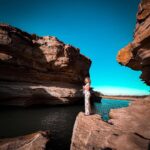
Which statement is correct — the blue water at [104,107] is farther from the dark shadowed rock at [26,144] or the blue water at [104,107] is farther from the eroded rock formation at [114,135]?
the dark shadowed rock at [26,144]

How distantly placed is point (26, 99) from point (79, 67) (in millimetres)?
17564

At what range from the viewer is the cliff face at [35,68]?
1141 inches

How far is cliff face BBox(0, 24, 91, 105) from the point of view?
95.0 feet

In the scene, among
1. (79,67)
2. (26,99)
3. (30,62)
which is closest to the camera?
(26,99)

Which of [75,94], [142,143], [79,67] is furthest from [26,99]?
[142,143]

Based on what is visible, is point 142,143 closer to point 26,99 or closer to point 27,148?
Answer: point 27,148

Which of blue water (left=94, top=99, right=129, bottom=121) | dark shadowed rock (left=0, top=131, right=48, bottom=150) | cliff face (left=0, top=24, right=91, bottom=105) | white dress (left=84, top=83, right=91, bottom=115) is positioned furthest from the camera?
cliff face (left=0, top=24, right=91, bottom=105)

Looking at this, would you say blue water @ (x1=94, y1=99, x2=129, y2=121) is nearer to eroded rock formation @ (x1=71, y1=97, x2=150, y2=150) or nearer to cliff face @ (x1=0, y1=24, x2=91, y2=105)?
cliff face @ (x1=0, y1=24, x2=91, y2=105)

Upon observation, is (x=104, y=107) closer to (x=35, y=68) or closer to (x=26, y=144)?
(x=35, y=68)

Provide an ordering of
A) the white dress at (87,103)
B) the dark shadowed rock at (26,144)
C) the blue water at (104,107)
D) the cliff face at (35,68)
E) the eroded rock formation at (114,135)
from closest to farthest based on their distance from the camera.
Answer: the eroded rock formation at (114,135) < the dark shadowed rock at (26,144) < the white dress at (87,103) < the blue water at (104,107) < the cliff face at (35,68)

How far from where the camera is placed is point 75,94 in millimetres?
37312

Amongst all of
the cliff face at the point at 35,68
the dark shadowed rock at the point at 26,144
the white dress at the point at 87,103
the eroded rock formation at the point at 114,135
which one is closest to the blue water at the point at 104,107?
the cliff face at the point at 35,68

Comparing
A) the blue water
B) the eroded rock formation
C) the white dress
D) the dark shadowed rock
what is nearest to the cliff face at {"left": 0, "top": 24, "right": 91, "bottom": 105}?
the blue water

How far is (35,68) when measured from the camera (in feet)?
110
